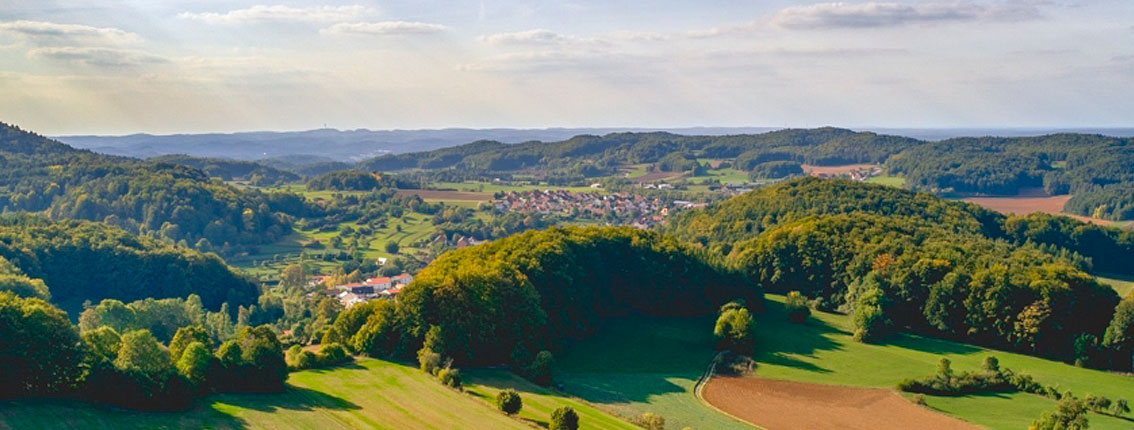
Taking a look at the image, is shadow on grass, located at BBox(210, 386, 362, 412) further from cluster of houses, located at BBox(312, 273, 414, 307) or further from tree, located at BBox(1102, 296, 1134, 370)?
tree, located at BBox(1102, 296, 1134, 370)

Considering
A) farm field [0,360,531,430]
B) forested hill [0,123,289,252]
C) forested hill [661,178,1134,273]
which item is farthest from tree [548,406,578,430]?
forested hill [0,123,289,252]

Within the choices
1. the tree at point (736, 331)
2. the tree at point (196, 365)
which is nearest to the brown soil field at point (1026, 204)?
the tree at point (736, 331)

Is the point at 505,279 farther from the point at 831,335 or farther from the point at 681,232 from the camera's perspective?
the point at 681,232

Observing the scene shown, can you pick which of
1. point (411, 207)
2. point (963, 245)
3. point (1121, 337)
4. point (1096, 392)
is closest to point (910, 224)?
point (963, 245)

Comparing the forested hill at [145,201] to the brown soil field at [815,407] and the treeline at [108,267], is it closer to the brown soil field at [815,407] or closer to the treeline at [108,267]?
the treeline at [108,267]

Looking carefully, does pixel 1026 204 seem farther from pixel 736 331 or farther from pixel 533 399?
pixel 533 399

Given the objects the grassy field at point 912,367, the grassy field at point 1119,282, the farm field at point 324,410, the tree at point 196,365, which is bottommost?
the grassy field at point 912,367
